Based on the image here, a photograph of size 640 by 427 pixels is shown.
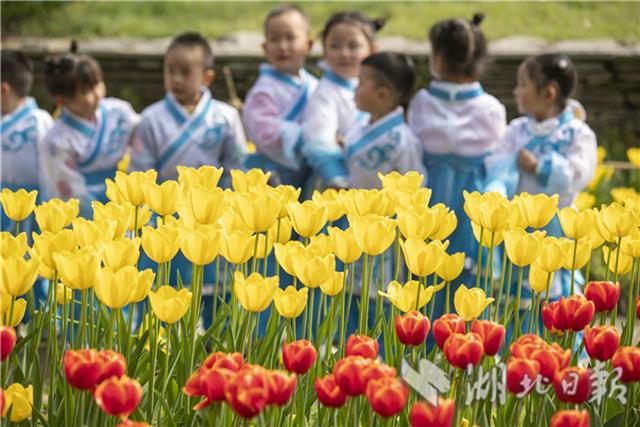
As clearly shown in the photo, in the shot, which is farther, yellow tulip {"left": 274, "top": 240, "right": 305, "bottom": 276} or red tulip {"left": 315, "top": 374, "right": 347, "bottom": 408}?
yellow tulip {"left": 274, "top": 240, "right": 305, "bottom": 276}

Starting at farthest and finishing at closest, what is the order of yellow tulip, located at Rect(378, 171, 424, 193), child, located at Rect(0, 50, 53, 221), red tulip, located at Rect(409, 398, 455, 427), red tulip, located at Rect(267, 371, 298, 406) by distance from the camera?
child, located at Rect(0, 50, 53, 221), yellow tulip, located at Rect(378, 171, 424, 193), red tulip, located at Rect(267, 371, 298, 406), red tulip, located at Rect(409, 398, 455, 427)

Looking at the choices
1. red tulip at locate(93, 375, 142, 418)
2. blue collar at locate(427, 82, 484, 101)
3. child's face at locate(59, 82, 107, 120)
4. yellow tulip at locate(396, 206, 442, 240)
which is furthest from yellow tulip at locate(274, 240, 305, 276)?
child's face at locate(59, 82, 107, 120)

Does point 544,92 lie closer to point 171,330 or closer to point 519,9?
point 171,330

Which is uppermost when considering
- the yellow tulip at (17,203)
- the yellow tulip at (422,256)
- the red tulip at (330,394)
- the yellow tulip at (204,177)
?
the yellow tulip at (204,177)

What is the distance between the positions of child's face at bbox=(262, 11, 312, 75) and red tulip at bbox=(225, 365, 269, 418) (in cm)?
347

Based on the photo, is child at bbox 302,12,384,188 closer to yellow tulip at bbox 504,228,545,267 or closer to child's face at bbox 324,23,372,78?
child's face at bbox 324,23,372,78

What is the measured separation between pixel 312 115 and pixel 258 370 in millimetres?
3154

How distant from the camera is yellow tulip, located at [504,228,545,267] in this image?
6.48ft

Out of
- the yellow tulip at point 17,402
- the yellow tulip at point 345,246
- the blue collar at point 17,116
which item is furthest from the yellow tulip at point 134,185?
the blue collar at point 17,116

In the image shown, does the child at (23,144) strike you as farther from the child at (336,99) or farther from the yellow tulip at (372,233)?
the yellow tulip at (372,233)

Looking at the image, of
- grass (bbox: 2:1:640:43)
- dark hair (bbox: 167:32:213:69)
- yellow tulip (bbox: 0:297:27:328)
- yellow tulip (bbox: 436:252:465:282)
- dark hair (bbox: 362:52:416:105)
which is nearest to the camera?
yellow tulip (bbox: 0:297:27:328)

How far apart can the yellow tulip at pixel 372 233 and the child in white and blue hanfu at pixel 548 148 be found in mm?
2298

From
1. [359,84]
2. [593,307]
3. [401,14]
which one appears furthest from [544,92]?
[401,14]

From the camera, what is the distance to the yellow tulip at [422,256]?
6.24 feet
